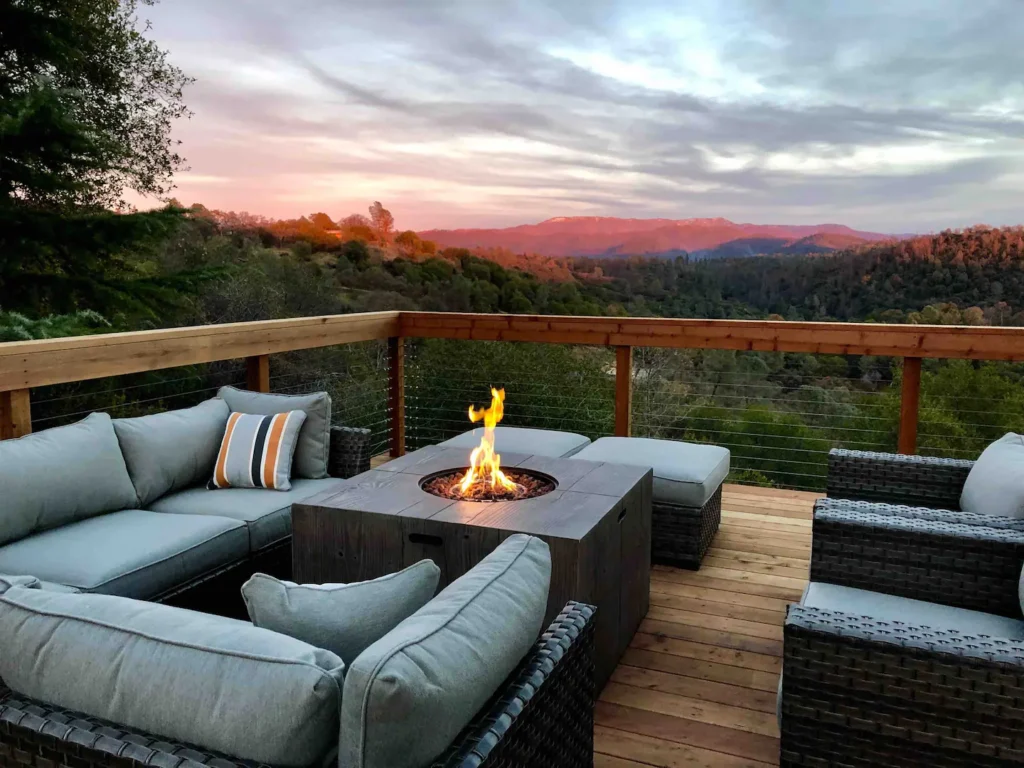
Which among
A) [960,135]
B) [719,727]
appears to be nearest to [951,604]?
[719,727]

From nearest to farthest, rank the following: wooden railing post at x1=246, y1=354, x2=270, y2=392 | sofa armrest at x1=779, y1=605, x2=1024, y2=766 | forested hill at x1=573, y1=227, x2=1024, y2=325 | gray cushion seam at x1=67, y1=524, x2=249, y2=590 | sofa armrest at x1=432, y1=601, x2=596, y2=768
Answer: sofa armrest at x1=432, y1=601, x2=596, y2=768 < sofa armrest at x1=779, y1=605, x2=1024, y2=766 < gray cushion seam at x1=67, y1=524, x2=249, y2=590 < wooden railing post at x1=246, y1=354, x2=270, y2=392 < forested hill at x1=573, y1=227, x2=1024, y2=325

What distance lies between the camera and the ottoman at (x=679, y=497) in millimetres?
3430

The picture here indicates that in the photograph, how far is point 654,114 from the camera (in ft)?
28.3

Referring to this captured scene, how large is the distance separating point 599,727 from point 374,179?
9.25 metres

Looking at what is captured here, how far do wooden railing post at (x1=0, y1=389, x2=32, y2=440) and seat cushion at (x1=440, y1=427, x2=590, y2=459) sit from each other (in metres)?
1.62

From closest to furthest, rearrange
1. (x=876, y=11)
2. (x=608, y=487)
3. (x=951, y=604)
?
(x=951, y=604) < (x=608, y=487) < (x=876, y=11)

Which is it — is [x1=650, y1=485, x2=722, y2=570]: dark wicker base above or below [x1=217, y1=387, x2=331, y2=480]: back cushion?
below

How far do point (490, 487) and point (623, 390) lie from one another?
209cm

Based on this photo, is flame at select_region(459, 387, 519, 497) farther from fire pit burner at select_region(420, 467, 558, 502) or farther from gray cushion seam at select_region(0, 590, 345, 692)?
gray cushion seam at select_region(0, 590, 345, 692)

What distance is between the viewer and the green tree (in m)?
8.38

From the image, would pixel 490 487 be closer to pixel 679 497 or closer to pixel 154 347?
pixel 679 497

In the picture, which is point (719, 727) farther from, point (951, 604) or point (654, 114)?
point (654, 114)

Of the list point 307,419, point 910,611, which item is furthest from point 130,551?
point 910,611

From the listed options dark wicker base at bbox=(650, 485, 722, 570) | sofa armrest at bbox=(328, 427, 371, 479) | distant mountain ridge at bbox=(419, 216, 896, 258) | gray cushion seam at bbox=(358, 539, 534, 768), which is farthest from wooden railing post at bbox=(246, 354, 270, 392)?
distant mountain ridge at bbox=(419, 216, 896, 258)
